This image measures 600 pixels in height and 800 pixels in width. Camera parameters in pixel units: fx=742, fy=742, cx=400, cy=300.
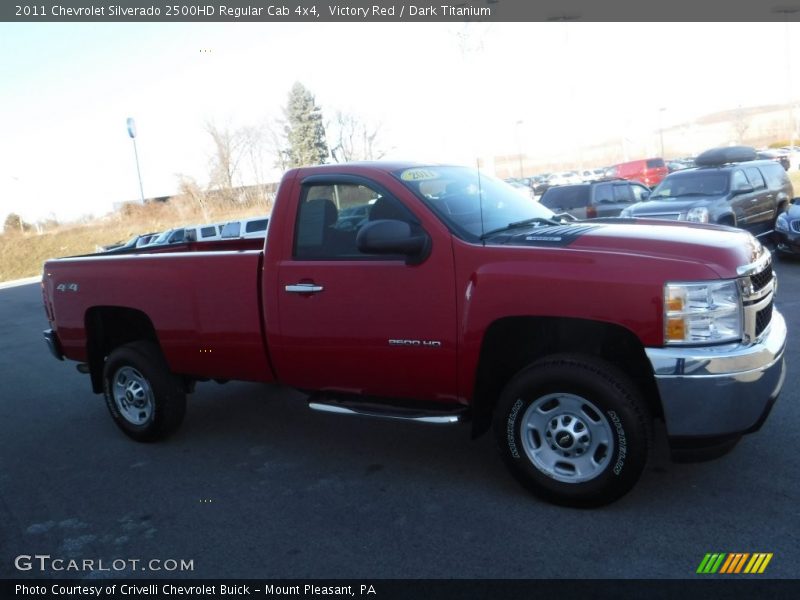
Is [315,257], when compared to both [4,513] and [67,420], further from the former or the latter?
[67,420]

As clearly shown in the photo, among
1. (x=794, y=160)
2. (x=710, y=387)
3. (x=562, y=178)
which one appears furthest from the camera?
(x=562, y=178)

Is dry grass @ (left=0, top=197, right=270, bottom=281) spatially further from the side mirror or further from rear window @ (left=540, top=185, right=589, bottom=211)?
the side mirror

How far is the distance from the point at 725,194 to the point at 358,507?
34.0 feet

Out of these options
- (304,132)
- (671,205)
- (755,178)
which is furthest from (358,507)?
(755,178)

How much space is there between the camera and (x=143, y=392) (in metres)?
5.77

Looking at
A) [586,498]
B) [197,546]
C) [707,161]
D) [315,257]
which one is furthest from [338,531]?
[707,161]

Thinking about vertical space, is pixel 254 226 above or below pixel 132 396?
above

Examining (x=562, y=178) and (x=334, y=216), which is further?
(x=562, y=178)

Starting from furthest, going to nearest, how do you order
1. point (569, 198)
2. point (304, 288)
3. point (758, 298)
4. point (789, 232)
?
point (569, 198)
point (789, 232)
point (304, 288)
point (758, 298)

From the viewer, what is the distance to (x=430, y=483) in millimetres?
4555

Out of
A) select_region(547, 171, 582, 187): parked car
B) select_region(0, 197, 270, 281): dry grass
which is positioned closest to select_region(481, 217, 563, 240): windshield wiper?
select_region(0, 197, 270, 281): dry grass

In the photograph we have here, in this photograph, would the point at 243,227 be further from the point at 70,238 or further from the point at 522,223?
the point at 70,238

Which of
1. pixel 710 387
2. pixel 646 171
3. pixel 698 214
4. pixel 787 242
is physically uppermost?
pixel 646 171

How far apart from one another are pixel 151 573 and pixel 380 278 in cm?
201
